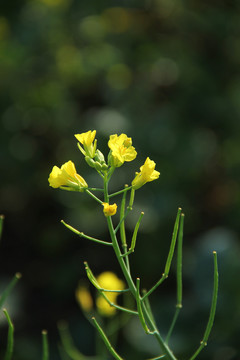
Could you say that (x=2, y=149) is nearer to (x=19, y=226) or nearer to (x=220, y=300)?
(x=19, y=226)

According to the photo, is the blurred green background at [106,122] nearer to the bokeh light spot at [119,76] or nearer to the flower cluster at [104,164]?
the bokeh light spot at [119,76]

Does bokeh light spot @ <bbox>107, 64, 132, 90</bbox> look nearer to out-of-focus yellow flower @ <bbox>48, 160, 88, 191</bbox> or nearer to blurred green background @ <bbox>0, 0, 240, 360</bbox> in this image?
blurred green background @ <bbox>0, 0, 240, 360</bbox>

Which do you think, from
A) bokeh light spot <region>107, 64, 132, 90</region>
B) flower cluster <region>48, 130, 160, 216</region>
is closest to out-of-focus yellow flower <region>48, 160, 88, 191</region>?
flower cluster <region>48, 130, 160, 216</region>

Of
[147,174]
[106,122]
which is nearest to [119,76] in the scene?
[106,122]

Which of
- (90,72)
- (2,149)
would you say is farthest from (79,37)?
(2,149)

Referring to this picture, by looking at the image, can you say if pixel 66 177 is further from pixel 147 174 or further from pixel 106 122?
pixel 106 122
